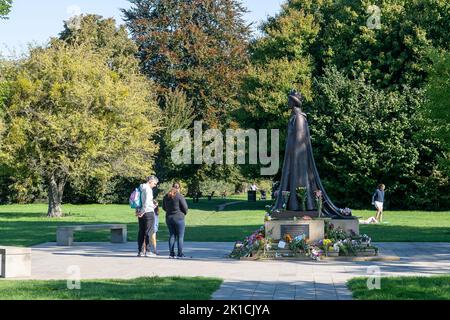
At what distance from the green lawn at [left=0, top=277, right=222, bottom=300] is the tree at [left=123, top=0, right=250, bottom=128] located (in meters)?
50.8

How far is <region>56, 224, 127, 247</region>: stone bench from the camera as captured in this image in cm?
2466

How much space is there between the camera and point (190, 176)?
66.1 m

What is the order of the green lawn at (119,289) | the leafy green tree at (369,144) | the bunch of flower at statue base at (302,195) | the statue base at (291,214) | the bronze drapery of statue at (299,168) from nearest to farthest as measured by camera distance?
the green lawn at (119,289), the statue base at (291,214), the bunch of flower at statue base at (302,195), the bronze drapery of statue at (299,168), the leafy green tree at (369,144)

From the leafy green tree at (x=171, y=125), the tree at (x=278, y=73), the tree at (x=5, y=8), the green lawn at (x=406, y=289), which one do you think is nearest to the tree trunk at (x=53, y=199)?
the tree at (x=5, y=8)

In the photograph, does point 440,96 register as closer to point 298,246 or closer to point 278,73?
point 298,246

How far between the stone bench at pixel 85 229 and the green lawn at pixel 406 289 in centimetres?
1200

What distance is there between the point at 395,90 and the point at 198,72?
2002cm

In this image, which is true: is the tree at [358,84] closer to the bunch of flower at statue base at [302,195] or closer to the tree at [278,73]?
the tree at [278,73]

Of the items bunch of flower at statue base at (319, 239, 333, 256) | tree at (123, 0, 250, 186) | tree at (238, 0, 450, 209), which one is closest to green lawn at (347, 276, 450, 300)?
bunch of flower at statue base at (319, 239, 333, 256)

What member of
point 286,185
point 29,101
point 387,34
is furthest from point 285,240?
point 387,34

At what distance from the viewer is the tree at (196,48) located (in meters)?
65.8

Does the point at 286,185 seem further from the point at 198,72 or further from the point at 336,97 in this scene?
the point at 198,72

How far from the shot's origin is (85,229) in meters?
25.9

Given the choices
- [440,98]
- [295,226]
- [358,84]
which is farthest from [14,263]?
[358,84]
